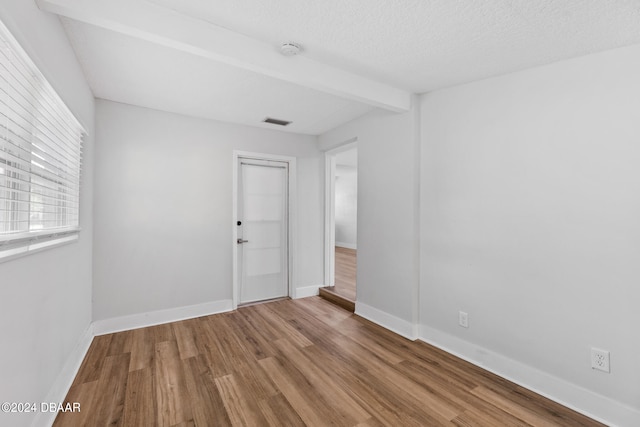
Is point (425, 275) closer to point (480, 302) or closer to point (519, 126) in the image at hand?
point (480, 302)

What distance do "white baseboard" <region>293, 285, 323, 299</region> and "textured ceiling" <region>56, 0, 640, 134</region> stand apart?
2.66 m

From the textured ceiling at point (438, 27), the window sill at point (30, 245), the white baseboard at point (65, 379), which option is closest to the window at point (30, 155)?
the window sill at point (30, 245)

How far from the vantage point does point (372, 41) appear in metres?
1.91

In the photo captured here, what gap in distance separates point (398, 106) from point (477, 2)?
4.13ft

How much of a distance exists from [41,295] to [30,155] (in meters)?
0.73

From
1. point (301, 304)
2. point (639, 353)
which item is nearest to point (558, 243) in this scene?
point (639, 353)

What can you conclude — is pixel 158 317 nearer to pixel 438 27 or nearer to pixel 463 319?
pixel 463 319

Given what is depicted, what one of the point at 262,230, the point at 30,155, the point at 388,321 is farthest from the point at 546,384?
the point at 30,155

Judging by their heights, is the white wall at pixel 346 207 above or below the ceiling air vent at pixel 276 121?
below

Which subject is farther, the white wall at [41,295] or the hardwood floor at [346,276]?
the hardwood floor at [346,276]

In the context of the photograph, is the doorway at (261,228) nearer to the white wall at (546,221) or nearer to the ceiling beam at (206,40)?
the ceiling beam at (206,40)

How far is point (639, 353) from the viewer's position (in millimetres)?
1678

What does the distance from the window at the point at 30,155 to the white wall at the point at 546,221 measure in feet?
9.39

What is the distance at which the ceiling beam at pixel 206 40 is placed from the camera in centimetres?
150
